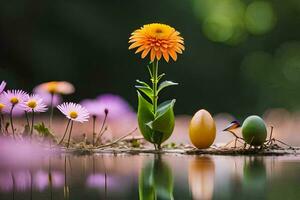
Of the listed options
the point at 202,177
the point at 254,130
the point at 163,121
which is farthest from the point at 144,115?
the point at 202,177

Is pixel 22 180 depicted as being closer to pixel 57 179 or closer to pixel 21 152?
pixel 57 179

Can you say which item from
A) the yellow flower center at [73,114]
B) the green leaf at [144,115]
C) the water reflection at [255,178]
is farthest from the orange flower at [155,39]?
the water reflection at [255,178]

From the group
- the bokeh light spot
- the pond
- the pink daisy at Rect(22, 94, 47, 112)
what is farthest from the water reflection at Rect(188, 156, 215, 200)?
the bokeh light spot

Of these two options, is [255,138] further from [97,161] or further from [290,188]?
[290,188]

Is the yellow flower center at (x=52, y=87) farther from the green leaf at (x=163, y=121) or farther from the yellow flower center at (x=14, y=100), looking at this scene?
the green leaf at (x=163, y=121)

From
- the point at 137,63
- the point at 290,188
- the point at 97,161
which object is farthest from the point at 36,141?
the point at 137,63

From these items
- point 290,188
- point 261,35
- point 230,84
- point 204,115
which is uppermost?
point 261,35

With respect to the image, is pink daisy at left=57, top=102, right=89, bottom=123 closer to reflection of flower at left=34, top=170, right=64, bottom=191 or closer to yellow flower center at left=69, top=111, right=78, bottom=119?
yellow flower center at left=69, top=111, right=78, bottom=119
